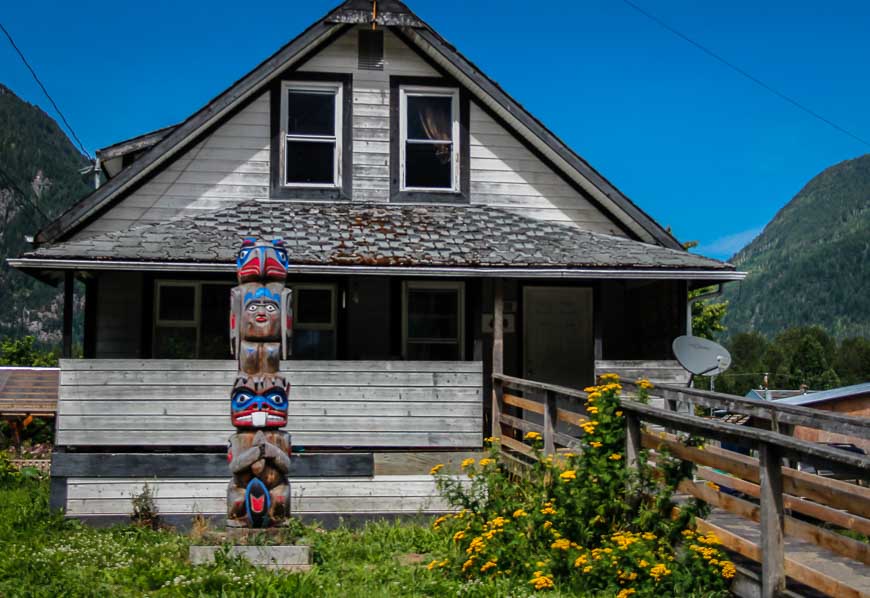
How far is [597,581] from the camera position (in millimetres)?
7262

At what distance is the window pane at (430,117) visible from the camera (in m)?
14.5

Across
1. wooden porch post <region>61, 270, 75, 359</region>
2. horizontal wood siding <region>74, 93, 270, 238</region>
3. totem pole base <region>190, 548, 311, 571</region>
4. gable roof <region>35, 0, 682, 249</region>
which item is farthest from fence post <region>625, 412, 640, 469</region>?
horizontal wood siding <region>74, 93, 270, 238</region>

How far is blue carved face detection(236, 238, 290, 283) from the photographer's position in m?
9.30

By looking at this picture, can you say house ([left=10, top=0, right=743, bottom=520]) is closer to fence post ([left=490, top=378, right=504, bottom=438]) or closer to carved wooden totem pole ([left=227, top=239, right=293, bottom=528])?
fence post ([left=490, top=378, right=504, bottom=438])

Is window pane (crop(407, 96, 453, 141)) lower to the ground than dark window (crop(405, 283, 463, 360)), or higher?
higher

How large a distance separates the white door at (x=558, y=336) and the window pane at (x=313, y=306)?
3140 millimetres

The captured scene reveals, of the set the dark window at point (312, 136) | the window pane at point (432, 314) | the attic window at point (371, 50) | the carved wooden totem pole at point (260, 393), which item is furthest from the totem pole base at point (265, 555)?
the attic window at point (371, 50)

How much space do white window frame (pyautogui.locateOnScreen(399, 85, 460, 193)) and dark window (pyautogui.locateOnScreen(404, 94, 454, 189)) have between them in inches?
1.7

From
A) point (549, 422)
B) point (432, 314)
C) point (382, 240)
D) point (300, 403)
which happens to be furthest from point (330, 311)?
point (549, 422)

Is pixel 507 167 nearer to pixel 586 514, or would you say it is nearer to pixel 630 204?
pixel 630 204

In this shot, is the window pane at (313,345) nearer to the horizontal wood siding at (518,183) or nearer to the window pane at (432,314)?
the window pane at (432,314)

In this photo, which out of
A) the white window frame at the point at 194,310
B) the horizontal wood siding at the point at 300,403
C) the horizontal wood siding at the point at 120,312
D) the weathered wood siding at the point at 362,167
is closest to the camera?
the horizontal wood siding at the point at 300,403

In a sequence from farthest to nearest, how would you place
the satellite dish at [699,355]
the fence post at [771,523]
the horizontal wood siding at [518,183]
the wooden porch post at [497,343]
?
1. the horizontal wood siding at [518,183]
2. the satellite dish at [699,355]
3. the wooden porch post at [497,343]
4. the fence post at [771,523]

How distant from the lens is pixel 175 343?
45.6ft
